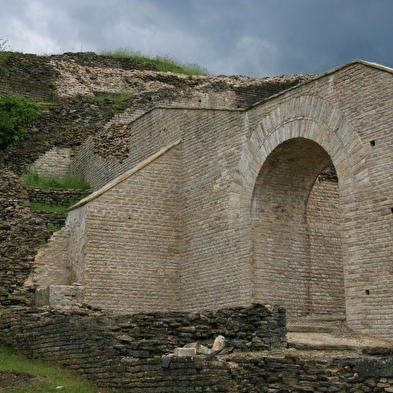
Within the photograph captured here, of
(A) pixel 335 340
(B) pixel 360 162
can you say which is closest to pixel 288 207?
(B) pixel 360 162

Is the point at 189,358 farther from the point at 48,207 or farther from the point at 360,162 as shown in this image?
the point at 48,207

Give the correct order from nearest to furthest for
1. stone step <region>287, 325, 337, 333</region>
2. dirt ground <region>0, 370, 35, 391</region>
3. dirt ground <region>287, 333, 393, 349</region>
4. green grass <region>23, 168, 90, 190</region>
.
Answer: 1. dirt ground <region>0, 370, 35, 391</region>
2. dirt ground <region>287, 333, 393, 349</region>
3. stone step <region>287, 325, 337, 333</region>
4. green grass <region>23, 168, 90, 190</region>

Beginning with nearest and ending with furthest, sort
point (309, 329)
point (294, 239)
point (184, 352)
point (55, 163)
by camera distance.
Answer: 1. point (184, 352)
2. point (309, 329)
3. point (294, 239)
4. point (55, 163)

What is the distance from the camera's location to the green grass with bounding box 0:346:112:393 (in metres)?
11.7

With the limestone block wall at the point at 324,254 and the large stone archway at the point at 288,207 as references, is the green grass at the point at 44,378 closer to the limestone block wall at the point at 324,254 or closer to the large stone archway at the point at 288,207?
the large stone archway at the point at 288,207

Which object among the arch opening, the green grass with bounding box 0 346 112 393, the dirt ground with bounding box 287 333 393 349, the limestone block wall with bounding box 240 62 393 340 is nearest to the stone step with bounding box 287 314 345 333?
the dirt ground with bounding box 287 333 393 349

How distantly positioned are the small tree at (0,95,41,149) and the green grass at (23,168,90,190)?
4.39 feet

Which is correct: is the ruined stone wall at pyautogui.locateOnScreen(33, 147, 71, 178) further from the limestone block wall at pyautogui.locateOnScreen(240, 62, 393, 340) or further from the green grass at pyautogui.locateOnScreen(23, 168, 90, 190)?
the limestone block wall at pyautogui.locateOnScreen(240, 62, 393, 340)

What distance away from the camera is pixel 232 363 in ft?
36.3

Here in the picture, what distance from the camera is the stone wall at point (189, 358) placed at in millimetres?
10602

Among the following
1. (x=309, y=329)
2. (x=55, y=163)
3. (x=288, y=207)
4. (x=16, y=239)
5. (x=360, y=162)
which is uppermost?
(x=55, y=163)

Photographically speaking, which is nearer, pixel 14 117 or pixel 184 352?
pixel 184 352

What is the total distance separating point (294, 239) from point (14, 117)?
38.0 ft

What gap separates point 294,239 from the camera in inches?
691
